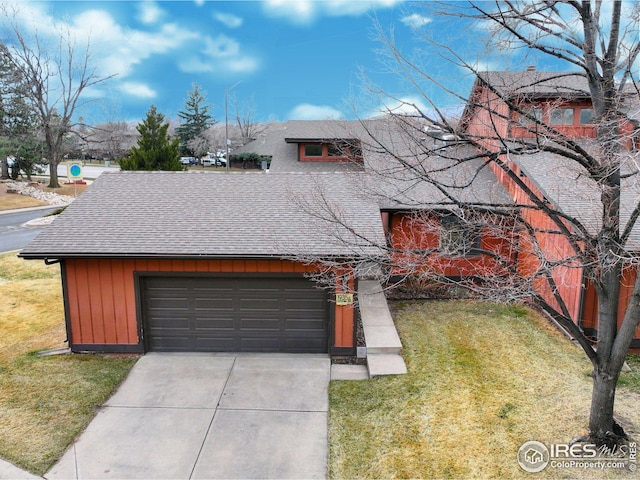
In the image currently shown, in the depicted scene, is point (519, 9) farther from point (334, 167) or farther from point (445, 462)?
point (334, 167)

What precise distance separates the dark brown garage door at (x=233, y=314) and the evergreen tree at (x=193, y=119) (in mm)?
48730

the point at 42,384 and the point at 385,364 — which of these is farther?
the point at 385,364

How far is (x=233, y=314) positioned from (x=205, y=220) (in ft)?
7.45

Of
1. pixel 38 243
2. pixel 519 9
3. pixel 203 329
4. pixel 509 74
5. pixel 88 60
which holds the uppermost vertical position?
pixel 88 60

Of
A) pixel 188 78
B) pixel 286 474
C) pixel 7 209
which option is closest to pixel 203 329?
pixel 286 474

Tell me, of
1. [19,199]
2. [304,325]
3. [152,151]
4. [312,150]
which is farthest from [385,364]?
[19,199]

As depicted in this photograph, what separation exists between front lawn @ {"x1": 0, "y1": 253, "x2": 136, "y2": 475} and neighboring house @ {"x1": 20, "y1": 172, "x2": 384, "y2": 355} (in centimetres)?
84

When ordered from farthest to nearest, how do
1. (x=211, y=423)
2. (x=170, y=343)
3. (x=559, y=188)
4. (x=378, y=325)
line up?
(x=378, y=325) < (x=170, y=343) < (x=559, y=188) < (x=211, y=423)

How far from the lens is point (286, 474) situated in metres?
6.73

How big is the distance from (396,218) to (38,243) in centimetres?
973

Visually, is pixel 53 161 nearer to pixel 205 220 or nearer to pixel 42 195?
pixel 42 195

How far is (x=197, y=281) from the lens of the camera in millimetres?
10625

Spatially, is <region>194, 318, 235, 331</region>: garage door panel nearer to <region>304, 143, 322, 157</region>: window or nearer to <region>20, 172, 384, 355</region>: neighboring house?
<region>20, 172, 384, 355</region>: neighboring house

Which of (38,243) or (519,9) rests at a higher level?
(519,9)
